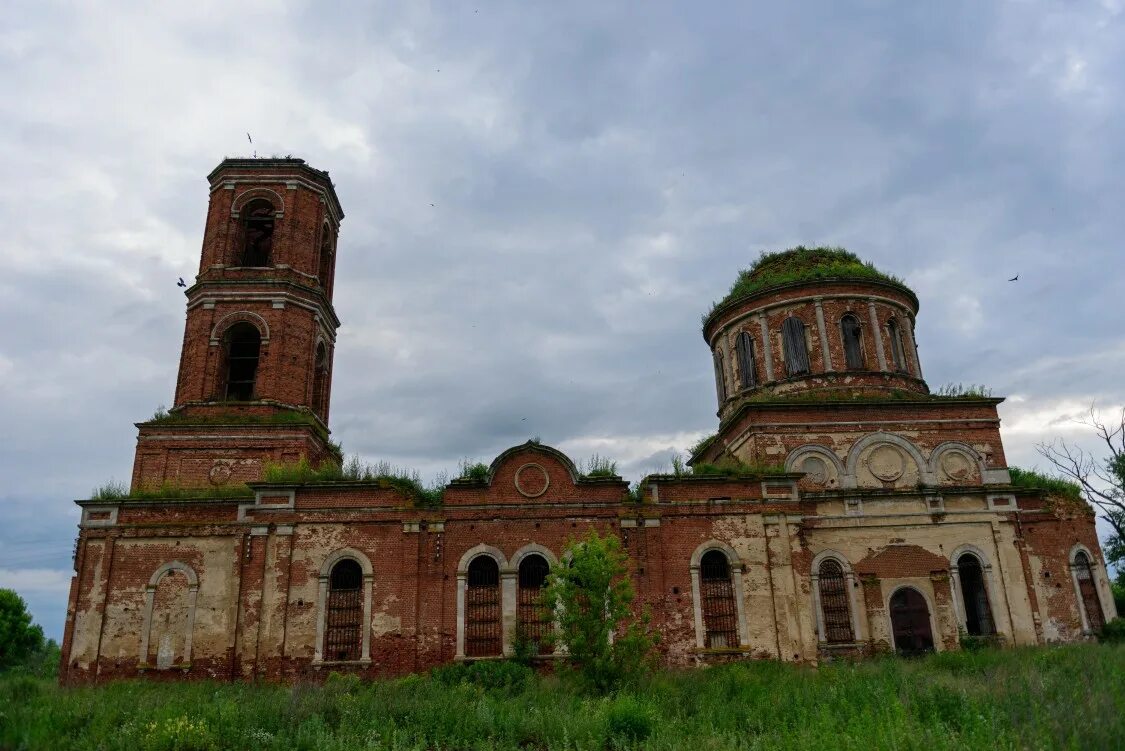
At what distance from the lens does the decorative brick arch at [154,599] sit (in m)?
18.3

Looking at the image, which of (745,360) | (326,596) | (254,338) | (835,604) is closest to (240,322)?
(254,338)

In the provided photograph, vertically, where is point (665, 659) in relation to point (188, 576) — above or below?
below

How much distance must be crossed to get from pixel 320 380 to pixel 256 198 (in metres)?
6.38

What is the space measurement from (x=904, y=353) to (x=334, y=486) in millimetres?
19042

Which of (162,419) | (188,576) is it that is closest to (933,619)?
(188,576)

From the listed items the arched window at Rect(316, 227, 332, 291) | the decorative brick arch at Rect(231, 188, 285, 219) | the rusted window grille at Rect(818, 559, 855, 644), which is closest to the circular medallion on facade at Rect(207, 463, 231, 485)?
the arched window at Rect(316, 227, 332, 291)

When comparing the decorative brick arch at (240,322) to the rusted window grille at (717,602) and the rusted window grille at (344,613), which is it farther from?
the rusted window grille at (717,602)

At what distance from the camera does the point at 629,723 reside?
1049cm

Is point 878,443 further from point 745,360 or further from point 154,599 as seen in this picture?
point 154,599

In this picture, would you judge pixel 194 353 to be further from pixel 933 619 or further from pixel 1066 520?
pixel 1066 520

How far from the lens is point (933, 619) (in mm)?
20500

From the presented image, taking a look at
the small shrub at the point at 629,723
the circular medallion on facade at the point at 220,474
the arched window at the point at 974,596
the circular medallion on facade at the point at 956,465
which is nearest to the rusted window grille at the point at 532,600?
the small shrub at the point at 629,723

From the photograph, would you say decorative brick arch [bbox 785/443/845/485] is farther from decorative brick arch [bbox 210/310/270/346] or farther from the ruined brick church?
decorative brick arch [bbox 210/310/270/346]

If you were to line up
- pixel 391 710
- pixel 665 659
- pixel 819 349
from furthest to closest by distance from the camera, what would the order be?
pixel 819 349 → pixel 665 659 → pixel 391 710
